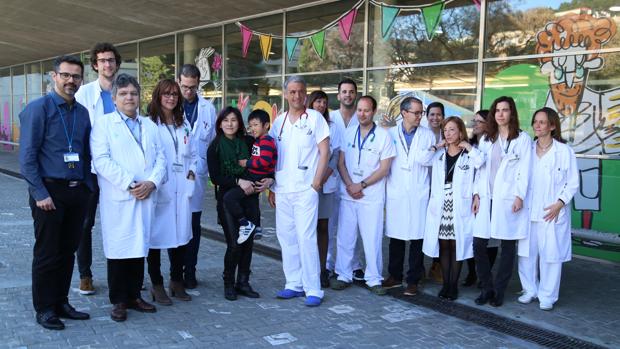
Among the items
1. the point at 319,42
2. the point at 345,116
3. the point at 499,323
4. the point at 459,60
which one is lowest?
the point at 499,323

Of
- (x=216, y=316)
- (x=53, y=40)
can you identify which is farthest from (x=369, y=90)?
(x=53, y=40)

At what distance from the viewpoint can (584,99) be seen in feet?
22.6

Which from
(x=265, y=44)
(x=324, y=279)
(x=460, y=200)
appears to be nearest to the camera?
(x=460, y=200)

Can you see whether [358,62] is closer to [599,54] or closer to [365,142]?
[599,54]

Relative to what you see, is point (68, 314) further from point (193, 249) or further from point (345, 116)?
point (345, 116)

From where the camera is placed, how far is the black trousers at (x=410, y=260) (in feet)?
16.7

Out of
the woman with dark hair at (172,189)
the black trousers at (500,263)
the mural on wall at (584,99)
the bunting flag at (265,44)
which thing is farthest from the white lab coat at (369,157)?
the bunting flag at (265,44)

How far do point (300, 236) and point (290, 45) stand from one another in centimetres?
708

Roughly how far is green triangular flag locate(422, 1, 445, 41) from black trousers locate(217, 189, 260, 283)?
4.96m

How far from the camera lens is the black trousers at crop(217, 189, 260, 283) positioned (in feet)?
15.8

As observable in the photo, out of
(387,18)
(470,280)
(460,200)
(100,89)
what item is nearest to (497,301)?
(470,280)

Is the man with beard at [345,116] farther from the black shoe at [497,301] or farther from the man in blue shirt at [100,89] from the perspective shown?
the man in blue shirt at [100,89]

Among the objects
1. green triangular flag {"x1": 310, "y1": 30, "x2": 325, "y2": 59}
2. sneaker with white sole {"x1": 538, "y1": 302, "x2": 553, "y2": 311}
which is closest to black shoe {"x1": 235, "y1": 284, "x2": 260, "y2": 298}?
sneaker with white sole {"x1": 538, "y1": 302, "x2": 553, "y2": 311}

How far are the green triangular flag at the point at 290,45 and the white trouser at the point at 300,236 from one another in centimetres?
677
